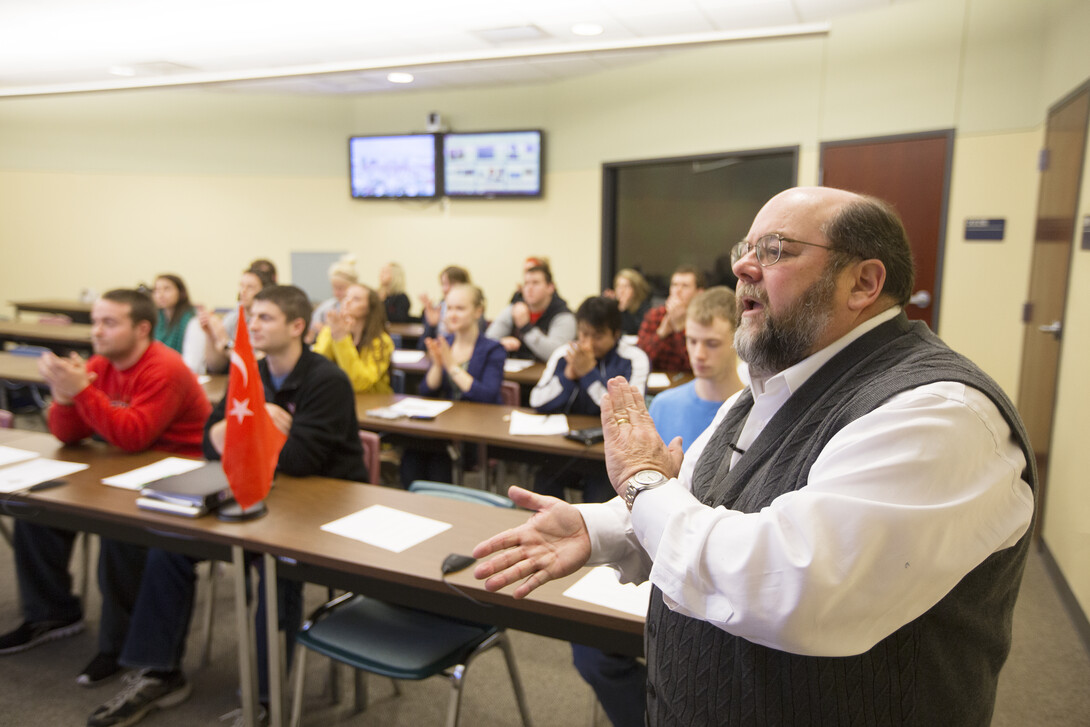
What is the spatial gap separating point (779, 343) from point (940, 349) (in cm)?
22

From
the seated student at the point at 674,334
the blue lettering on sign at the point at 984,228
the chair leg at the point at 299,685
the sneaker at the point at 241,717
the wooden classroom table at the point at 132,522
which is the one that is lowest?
the sneaker at the point at 241,717

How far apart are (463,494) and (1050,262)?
3338 mm

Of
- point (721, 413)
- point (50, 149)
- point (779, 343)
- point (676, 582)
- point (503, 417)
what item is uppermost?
point (50, 149)

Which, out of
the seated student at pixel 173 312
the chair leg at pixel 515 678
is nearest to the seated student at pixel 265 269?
the seated student at pixel 173 312

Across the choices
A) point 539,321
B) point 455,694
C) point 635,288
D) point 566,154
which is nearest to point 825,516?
point 455,694

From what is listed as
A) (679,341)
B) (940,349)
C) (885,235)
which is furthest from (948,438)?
(679,341)

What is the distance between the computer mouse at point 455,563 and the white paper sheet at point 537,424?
1.41 m

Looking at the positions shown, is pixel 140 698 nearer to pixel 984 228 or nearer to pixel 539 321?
pixel 539 321

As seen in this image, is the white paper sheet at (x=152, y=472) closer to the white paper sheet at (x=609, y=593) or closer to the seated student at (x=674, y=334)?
the white paper sheet at (x=609, y=593)

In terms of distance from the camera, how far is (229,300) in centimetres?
853

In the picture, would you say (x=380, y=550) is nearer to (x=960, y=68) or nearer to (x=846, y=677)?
(x=846, y=677)

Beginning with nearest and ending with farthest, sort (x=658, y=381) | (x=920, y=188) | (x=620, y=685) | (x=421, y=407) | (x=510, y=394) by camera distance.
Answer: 1. (x=620, y=685)
2. (x=421, y=407)
3. (x=658, y=381)
4. (x=510, y=394)
5. (x=920, y=188)

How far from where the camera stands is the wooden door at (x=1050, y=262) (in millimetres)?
3350

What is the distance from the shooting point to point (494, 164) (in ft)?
24.7
